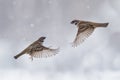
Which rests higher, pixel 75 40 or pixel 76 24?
pixel 76 24

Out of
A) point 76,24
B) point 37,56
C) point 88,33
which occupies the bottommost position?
point 37,56

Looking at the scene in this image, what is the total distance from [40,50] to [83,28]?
239cm

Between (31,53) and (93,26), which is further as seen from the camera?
(31,53)

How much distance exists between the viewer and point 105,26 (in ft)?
25.9

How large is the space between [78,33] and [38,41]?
6.68ft

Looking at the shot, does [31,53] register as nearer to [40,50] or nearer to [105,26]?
[40,50]

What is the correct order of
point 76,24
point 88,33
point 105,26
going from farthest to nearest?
point 76,24 < point 88,33 < point 105,26

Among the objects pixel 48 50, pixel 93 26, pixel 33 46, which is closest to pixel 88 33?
pixel 93 26

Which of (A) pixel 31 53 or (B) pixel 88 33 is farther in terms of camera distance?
(A) pixel 31 53

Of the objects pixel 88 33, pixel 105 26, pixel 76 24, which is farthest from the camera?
pixel 76 24

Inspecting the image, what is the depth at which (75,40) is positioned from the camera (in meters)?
9.14

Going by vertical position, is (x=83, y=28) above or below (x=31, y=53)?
above

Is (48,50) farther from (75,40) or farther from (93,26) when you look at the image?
(93,26)

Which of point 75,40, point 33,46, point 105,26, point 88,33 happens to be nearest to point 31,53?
point 33,46
